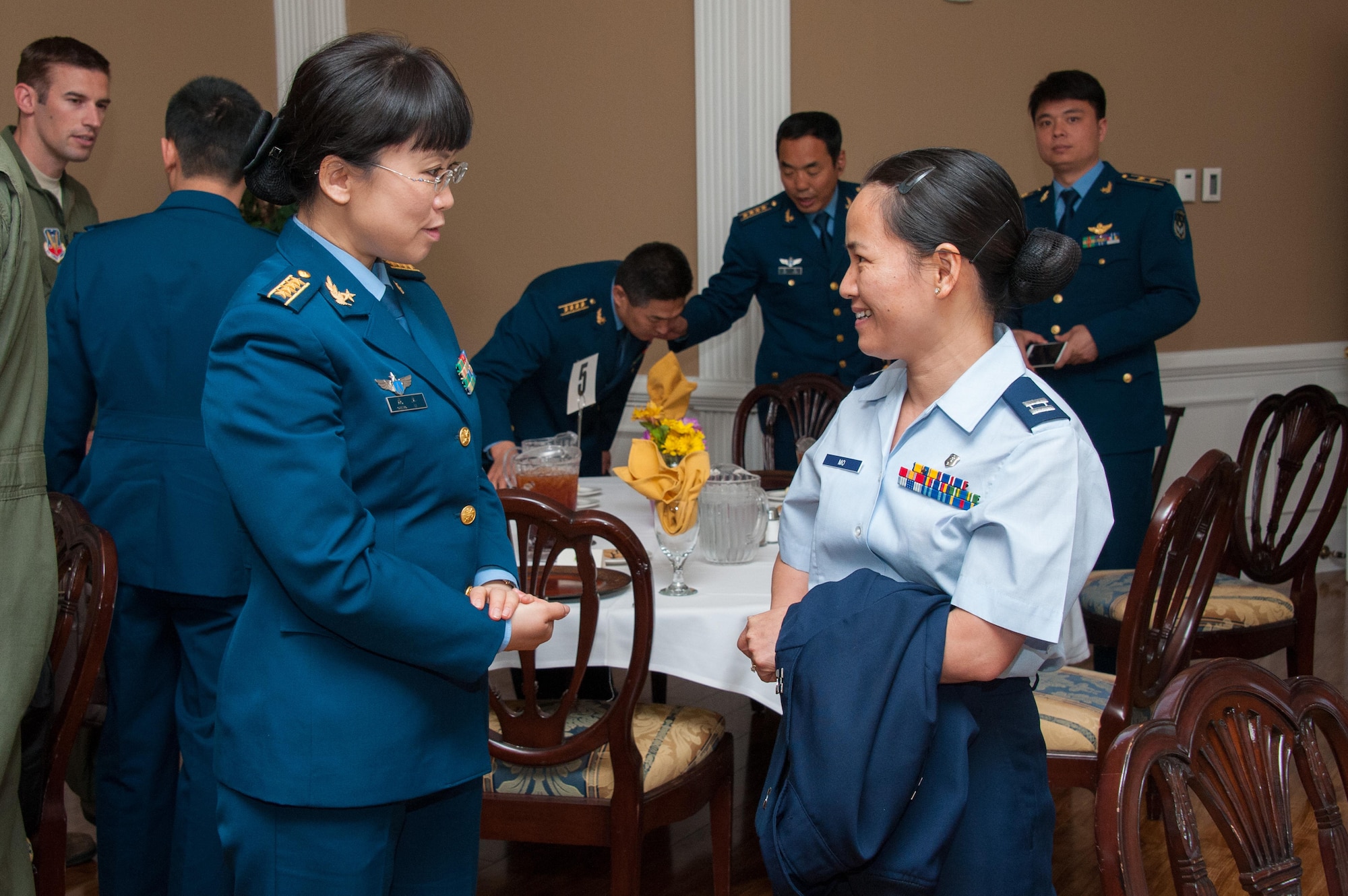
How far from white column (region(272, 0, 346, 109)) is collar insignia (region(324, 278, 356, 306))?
397 centimetres

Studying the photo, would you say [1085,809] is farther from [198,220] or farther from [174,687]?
[198,220]

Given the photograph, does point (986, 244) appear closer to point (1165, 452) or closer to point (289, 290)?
point (289, 290)

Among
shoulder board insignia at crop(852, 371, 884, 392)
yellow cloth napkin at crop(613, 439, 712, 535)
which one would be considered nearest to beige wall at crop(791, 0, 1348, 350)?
yellow cloth napkin at crop(613, 439, 712, 535)

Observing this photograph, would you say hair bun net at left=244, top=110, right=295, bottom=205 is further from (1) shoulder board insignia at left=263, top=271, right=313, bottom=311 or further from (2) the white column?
(2) the white column

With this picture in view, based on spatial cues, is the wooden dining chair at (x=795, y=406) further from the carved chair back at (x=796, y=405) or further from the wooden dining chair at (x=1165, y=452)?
the wooden dining chair at (x=1165, y=452)

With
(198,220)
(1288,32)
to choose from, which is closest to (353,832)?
(198,220)

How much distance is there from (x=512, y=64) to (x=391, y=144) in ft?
11.9

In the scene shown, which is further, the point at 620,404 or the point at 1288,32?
the point at 1288,32

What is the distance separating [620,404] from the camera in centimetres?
342

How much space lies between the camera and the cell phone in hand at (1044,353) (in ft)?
10.1

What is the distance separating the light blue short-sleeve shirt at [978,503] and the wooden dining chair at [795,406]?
2079mm

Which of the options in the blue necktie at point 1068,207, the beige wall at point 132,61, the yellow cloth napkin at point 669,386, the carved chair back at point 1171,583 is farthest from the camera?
the beige wall at point 132,61

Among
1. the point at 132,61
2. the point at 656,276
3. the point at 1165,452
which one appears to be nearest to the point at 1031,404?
the point at 656,276

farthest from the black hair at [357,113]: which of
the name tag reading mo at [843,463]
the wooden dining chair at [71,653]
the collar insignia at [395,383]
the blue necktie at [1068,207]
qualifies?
the blue necktie at [1068,207]
